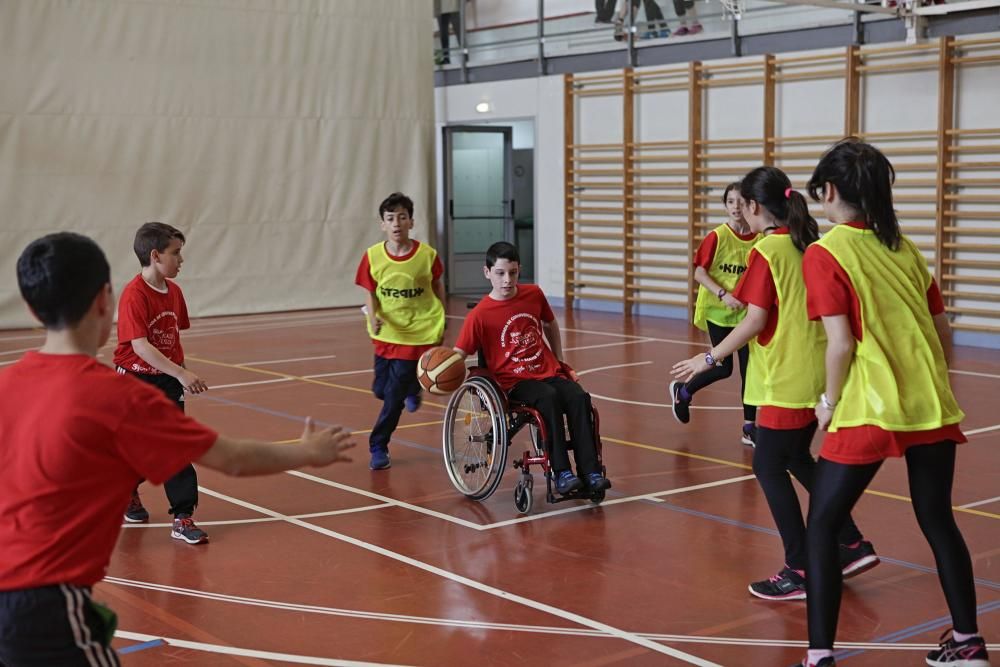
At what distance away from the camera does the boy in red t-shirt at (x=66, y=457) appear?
A: 83.5 inches

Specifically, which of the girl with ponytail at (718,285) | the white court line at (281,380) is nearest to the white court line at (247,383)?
the white court line at (281,380)

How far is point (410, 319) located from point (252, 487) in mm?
1149

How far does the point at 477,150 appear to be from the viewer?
1638 centimetres

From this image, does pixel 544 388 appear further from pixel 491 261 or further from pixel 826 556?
pixel 826 556

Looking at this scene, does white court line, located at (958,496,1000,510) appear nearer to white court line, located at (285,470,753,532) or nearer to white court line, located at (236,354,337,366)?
white court line, located at (285,470,753,532)

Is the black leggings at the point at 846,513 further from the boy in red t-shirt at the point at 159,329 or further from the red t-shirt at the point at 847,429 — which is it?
the boy in red t-shirt at the point at 159,329

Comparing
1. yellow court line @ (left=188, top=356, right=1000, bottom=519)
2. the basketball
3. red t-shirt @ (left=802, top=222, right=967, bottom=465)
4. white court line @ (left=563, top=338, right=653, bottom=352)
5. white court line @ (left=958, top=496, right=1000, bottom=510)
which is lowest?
white court line @ (left=958, top=496, right=1000, bottom=510)

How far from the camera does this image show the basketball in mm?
5211

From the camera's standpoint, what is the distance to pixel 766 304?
3.88 metres

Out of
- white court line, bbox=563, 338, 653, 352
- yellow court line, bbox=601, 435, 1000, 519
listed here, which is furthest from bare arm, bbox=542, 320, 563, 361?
white court line, bbox=563, 338, 653, 352

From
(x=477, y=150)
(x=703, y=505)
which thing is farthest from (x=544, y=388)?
(x=477, y=150)

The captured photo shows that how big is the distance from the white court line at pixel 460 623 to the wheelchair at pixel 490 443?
126 cm

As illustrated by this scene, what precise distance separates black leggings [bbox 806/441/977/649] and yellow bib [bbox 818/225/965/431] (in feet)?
0.38

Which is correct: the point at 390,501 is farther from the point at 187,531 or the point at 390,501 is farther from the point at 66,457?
the point at 66,457
